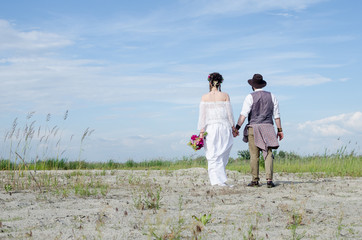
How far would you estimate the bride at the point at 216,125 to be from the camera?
8680mm

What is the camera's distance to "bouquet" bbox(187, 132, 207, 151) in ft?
29.0

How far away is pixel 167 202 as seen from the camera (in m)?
6.54

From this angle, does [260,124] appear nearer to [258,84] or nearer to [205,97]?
[258,84]

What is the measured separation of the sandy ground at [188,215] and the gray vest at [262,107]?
56.7 inches

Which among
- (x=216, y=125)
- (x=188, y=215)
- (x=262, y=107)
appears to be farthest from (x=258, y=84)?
(x=188, y=215)

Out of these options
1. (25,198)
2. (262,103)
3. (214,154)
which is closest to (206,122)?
(214,154)

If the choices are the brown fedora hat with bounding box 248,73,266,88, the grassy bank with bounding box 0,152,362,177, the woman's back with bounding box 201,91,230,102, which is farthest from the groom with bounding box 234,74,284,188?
the grassy bank with bounding box 0,152,362,177

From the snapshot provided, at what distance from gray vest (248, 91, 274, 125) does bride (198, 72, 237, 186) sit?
0.50m

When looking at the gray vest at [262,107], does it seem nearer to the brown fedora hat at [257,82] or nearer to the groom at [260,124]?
the groom at [260,124]

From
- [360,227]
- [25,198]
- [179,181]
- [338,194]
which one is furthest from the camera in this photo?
[179,181]

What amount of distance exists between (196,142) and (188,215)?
355 centimetres

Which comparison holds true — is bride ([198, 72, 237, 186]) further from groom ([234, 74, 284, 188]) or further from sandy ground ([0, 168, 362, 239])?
sandy ground ([0, 168, 362, 239])

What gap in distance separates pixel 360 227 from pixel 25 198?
17.6 feet

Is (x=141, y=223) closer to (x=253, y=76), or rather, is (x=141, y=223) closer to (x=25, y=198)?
(x=25, y=198)
